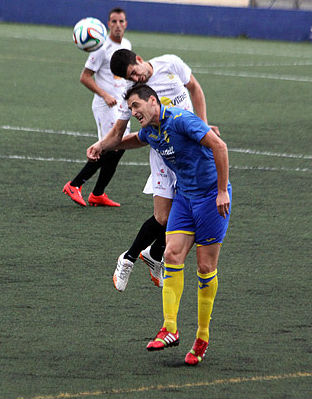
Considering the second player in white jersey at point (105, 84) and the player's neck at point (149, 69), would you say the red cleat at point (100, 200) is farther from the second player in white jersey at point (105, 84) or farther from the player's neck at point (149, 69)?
the player's neck at point (149, 69)

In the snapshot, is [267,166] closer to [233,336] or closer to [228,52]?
[233,336]

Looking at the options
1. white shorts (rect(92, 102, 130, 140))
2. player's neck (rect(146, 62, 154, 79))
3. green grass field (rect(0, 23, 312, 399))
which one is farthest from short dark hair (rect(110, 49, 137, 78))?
white shorts (rect(92, 102, 130, 140))

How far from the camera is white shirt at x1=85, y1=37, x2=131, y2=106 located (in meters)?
10.9

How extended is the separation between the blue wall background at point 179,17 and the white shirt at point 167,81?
2923 centimetres

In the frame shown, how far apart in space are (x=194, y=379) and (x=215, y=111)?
12691 millimetres

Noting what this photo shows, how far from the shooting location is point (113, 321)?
6.78 m

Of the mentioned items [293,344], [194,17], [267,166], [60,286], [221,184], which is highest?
[221,184]

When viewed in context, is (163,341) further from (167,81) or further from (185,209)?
(167,81)

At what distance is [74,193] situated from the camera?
10.6 m

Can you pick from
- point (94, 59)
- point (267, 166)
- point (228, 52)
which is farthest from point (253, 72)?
point (94, 59)

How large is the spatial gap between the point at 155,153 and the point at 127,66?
0.86 meters

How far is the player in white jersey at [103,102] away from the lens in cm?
1066

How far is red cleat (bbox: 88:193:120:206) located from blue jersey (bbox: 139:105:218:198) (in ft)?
14.7

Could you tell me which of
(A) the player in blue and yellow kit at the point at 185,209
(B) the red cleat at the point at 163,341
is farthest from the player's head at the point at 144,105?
(B) the red cleat at the point at 163,341
